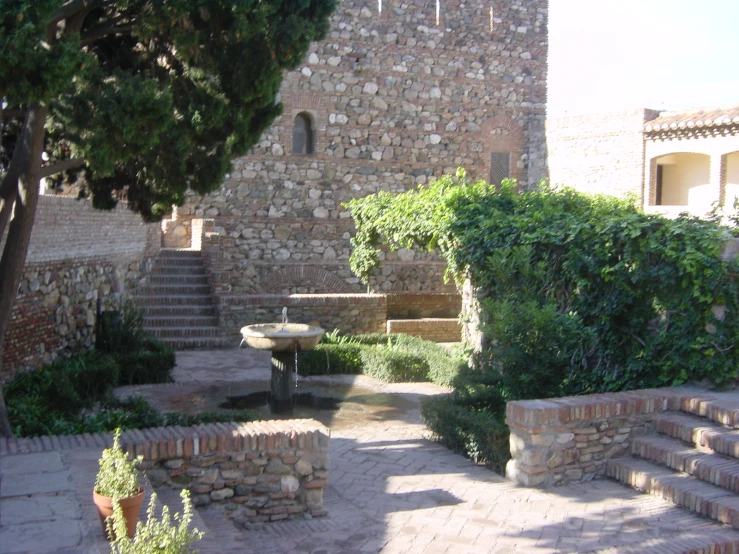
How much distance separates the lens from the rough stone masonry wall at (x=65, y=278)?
8789mm

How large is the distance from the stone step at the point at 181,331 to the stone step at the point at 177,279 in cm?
160

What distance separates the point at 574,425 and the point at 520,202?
18.1 ft

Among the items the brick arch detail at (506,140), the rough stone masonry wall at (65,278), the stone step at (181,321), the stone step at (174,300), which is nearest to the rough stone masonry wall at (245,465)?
the rough stone masonry wall at (65,278)

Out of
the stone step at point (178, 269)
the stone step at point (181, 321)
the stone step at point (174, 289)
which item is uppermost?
the stone step at point (178, 269)

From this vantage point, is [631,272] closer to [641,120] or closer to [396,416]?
[396,416]

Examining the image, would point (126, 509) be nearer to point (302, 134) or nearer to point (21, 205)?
point (21, 205)

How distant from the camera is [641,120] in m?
16.8

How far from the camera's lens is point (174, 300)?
46.1 feet

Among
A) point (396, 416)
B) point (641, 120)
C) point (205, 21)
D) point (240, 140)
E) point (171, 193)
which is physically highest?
point (641, 120)

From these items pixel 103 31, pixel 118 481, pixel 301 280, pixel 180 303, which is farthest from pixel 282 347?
pixel 301 280

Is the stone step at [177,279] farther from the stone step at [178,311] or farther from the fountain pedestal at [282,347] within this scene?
the fountain pedestal at [282,347]

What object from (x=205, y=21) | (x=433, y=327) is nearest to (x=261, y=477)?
(x=205, y=21)

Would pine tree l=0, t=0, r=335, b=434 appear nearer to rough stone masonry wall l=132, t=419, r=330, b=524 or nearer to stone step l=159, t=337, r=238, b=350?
rough stone masonry wall l=132, t=419, r=330, b=524

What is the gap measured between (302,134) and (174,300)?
4695mm
